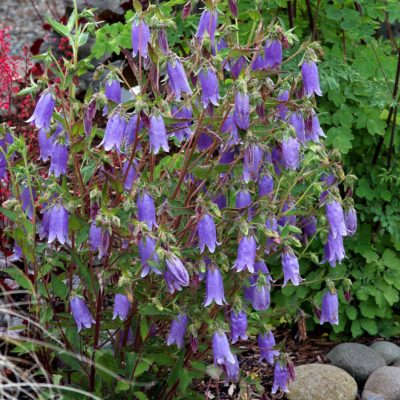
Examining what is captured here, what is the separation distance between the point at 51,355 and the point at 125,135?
981mm

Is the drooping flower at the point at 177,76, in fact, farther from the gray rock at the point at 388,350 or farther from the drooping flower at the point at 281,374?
the gray rock at the point at 388,350

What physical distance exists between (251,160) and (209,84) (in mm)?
282

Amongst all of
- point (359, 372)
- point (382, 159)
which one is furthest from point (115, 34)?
point (359, 372)

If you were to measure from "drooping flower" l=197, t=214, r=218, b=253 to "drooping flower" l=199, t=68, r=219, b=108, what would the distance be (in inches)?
15.1

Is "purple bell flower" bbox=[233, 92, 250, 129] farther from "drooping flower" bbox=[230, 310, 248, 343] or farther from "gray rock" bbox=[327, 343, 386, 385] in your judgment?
"gray rock" bbox=[327, 343, 386, 385]

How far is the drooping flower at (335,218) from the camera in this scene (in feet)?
9.99

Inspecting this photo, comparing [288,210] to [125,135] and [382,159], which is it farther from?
[382,159]

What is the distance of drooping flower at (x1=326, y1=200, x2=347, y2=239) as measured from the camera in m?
3.04

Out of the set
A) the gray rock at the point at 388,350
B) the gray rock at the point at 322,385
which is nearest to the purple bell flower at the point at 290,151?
the gray rock at the point at 322,385

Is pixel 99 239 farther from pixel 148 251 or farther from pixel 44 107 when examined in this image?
pixel 44 107

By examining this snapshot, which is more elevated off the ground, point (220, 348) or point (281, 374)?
point (220, 348)

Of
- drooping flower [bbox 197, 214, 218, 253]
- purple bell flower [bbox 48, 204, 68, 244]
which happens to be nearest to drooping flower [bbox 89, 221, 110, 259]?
purple bell flower [bbox 48, 204, 68, 244]

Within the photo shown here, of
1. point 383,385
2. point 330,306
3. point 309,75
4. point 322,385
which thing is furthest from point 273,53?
point 383,385

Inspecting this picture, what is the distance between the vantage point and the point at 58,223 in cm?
280
